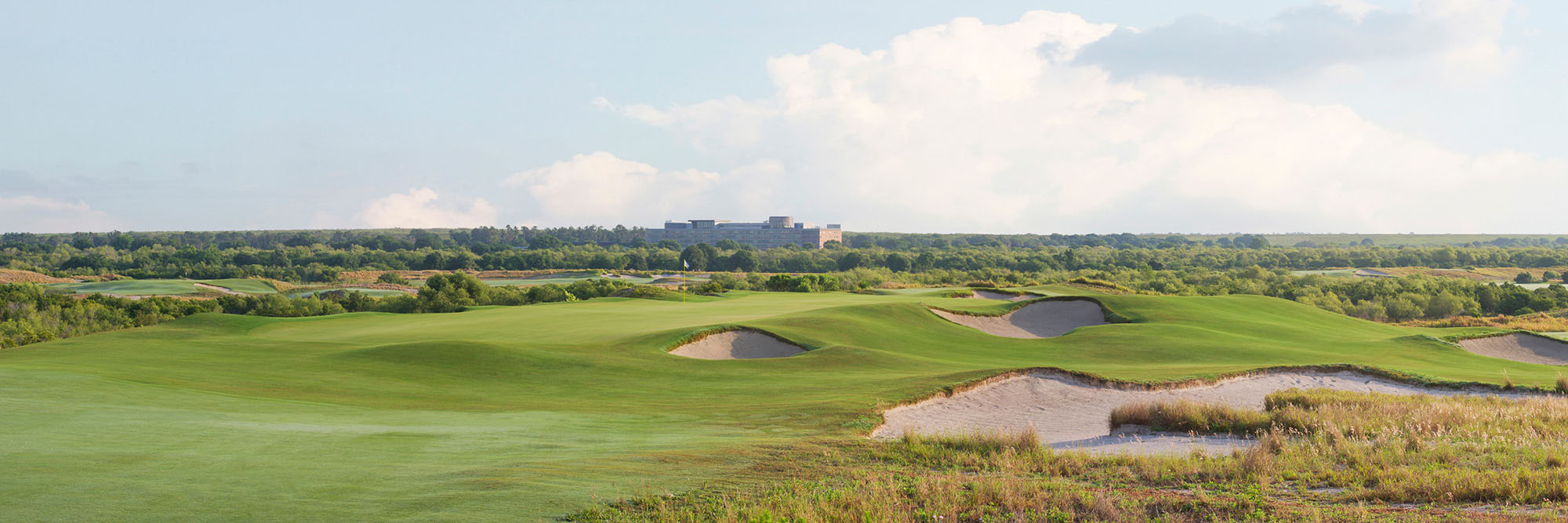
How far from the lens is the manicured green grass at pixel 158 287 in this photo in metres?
83.4

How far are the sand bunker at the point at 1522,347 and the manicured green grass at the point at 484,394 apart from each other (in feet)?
5.27

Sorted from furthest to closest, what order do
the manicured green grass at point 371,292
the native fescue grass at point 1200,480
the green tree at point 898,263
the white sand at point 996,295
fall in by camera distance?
1. the green tree at point 898,263
2. the manicured green grass at point 371,292
3. the white sand at point 996,295
4. the native fescue grass at point 1200,480

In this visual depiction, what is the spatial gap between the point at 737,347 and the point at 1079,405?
445 inches

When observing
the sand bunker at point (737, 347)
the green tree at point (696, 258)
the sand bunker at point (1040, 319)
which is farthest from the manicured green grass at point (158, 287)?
the sand bunker at point (1040, 319)

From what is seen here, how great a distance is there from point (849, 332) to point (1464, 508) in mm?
21454

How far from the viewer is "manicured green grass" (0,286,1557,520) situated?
7711 mm

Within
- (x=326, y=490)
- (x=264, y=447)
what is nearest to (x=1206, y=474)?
(x=326, y=490)

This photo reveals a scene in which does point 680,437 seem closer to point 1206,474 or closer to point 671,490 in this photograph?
point 671,490

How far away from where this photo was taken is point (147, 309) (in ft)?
165

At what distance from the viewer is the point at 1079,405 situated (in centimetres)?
1709

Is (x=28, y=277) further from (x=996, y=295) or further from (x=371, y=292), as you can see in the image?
(x=996, y=295)

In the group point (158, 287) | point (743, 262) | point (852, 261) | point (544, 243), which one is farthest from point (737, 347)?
point (544, 243)

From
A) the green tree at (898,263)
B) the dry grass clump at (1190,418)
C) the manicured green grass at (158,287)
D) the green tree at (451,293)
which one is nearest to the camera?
the dry grass clump at (1190,418)

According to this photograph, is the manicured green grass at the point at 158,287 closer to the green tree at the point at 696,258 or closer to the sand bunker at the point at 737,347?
the green tree at the point at 696,258
